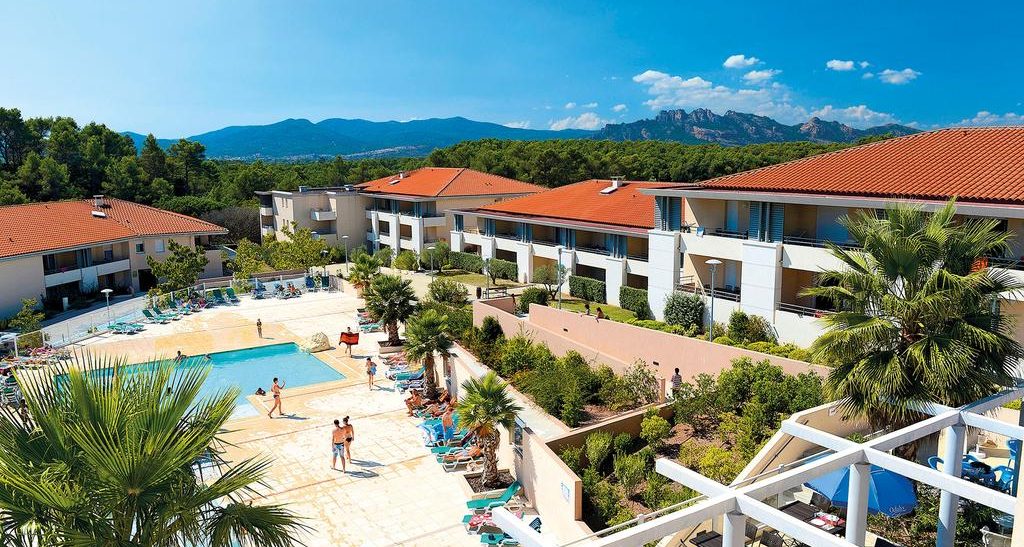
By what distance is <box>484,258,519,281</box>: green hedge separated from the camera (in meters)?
42.5

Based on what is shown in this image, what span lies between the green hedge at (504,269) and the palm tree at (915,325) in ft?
100.0

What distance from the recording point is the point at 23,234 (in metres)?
42.6

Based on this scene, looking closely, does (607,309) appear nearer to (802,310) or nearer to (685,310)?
(685,310)

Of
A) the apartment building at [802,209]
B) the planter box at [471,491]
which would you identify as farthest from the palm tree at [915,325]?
the apartment building at [802,209]

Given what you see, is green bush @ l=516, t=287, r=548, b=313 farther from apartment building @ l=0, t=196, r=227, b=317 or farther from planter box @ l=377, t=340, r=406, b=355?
apartment building @ l=0, t=196, r=227, b=317

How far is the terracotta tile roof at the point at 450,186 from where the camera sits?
55.4 m

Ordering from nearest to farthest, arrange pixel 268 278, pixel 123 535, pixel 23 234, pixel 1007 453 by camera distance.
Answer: pixel 123 535 < pixel 1007 453 < pixel 23 234 < pixel 268 278

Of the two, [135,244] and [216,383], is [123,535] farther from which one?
[135,244]

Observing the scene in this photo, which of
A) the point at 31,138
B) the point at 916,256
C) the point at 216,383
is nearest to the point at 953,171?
the point at 916,256

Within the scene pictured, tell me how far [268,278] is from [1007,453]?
138 feet

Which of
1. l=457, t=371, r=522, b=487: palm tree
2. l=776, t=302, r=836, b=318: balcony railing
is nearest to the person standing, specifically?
l=457, t=371, r=522, b=487: palm tree

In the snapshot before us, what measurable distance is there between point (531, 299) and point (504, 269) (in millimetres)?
9411

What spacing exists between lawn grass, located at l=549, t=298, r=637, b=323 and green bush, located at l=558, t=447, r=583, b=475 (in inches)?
546

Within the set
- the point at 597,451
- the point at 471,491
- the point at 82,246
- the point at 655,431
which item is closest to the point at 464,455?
the point at 471,491
